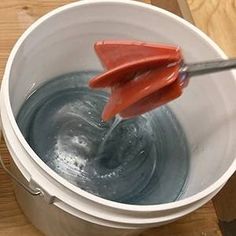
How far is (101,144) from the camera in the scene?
81cm

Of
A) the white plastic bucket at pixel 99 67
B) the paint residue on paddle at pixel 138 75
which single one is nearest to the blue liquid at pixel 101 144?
the white plastic bucket at pixel 99 67

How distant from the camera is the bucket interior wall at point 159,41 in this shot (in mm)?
718

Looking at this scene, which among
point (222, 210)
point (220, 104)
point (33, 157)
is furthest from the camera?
point (222, 210)

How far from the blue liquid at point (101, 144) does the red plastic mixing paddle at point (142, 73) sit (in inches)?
5.1

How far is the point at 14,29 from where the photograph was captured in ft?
3.02

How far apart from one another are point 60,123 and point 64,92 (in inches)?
2.5

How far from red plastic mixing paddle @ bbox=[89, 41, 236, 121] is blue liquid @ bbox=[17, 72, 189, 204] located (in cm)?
13

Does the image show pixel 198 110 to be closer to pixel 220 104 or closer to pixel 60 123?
pixel 220 104

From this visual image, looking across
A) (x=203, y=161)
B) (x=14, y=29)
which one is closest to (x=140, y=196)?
(x=203, y=161)

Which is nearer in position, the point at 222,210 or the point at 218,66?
the point at 218,66

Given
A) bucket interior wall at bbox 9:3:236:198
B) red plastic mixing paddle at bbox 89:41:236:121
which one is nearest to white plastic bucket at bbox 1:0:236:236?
bucket interior wall at bbox 9:3:236:198

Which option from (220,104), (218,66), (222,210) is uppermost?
(218,66)

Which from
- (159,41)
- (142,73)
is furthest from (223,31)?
(142,73)

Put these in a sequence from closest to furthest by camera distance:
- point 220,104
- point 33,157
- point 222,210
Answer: point 33,157, point 220,104, point 222,210
